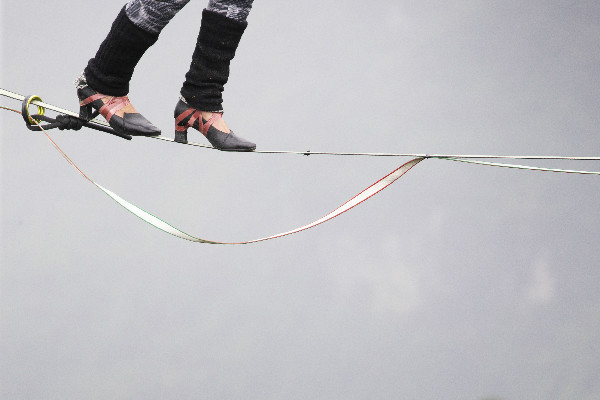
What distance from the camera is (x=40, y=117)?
3344mm

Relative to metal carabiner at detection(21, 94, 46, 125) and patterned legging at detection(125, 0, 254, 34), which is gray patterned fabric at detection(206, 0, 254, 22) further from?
metal carabiner at detection(21, 94, 46, 125)

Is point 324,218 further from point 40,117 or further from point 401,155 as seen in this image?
point 40,117

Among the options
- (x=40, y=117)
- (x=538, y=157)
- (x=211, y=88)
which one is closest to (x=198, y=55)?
(x=211, y=88)

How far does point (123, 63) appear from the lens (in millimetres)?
3088

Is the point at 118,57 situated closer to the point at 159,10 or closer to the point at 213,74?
the point at 159,10

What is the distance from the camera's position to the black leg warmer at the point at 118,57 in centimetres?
303

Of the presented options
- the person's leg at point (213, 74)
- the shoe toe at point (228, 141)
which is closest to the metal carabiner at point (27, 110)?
the person's leg at point (213, 74)

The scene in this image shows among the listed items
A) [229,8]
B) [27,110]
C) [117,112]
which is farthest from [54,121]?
[229,8]

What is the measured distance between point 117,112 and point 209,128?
1.06ft

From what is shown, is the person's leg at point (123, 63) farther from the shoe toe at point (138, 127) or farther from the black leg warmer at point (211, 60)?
the black leg warmer at point (211, 60)

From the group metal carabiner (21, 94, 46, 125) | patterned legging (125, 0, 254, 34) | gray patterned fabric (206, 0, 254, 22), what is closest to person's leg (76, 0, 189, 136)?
patterned legging (125, 0, 254, 34)

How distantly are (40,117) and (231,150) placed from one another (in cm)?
75

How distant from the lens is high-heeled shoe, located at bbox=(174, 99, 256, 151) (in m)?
3.18

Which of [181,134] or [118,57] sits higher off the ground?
[118,57]
